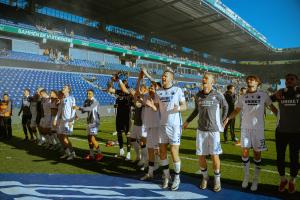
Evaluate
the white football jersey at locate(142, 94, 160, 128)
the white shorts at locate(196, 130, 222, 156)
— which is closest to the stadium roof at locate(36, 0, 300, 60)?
the white football jersey at locate(142, 94, 160, 128)

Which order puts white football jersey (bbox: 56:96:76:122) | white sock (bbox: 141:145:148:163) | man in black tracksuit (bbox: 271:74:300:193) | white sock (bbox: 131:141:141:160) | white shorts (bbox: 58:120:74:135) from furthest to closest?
white football jersey (bbox: 56:96:76:122) < white shorts (bbox: 58:120:74:135) < white sock (bbox: 131:141:141:160) < white sock (bbox: 141:145:148:163) < man in black tracksuit (bbox: 271:74:300:193)

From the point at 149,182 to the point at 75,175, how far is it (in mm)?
1760

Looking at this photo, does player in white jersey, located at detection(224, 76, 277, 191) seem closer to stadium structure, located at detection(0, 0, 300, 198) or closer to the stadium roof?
stadium structure, located at detection(0, 0, 300, 198)

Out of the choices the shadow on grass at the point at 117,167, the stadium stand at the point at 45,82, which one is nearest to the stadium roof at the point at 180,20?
the stadium stand at the point at 45,82

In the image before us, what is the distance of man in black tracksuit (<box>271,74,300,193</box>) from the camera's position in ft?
19.2

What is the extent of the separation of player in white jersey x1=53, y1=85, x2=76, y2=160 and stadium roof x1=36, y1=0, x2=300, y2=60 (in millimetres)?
31061

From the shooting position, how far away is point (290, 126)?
19.3 ft

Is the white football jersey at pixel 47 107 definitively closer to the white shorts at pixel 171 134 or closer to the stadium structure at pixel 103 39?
the white shorts at pixel 171 134

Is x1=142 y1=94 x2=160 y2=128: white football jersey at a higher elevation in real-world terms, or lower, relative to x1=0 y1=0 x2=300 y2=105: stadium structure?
lower

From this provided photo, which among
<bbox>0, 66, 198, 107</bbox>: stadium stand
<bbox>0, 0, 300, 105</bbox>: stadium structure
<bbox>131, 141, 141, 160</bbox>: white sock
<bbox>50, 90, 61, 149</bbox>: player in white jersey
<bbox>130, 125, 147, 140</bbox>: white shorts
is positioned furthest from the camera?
<bbox>0, 0, 300, 105</bbox>: stadium structure

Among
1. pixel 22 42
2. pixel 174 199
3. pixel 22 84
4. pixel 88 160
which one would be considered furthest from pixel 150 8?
pixel 174 199

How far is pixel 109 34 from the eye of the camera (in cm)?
4612

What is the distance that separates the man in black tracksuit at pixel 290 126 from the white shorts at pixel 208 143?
120 cm

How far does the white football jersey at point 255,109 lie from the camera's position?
6.16m
